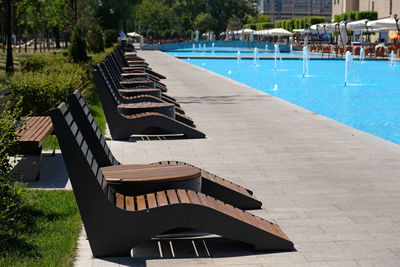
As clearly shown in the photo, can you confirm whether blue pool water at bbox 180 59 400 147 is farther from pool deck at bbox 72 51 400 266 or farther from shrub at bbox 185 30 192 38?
shrub at bbox 185 30 192 38

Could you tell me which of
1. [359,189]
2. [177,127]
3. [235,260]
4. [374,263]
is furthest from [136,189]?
[177,127]

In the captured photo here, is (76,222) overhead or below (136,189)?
below

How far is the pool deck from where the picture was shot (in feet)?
15.4

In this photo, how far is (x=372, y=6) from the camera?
8512 centimetres

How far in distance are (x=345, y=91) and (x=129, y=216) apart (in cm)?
1863

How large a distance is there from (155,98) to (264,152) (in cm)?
315

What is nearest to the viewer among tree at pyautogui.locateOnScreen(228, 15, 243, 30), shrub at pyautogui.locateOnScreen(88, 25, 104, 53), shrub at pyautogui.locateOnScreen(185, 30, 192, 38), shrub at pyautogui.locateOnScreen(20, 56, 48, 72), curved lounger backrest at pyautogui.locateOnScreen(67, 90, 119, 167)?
curved lounger backrest at pyautogui.locateOnScreen(67, 90, 119, 167)

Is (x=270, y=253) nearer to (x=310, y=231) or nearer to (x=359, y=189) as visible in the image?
(x=310, y=231)

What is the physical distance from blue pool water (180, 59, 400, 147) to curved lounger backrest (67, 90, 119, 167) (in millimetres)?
8511

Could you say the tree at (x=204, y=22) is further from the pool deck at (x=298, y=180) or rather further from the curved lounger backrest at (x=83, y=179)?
the curved lounger backrest at (x=83, y=179)

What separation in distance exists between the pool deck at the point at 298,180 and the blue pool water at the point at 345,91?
9.72ft

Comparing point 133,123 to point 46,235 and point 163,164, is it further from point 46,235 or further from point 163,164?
point 46,235

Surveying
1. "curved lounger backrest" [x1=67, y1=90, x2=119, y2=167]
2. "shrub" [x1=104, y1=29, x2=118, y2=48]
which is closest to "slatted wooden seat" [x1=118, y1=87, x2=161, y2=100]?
"curved lounger backrest" [x1=67, y1=90, x2=119, y2=167]

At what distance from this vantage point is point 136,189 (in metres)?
5.09
